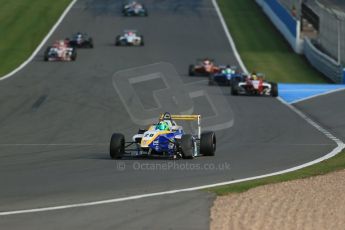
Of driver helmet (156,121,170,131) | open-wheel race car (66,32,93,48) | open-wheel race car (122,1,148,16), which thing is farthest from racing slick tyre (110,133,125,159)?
open-wheel race car (122,1,148,16)

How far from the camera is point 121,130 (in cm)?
2866

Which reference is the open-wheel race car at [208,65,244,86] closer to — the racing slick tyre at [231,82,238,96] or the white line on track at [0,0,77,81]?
the racing slick tyre at [231,82,238,96]

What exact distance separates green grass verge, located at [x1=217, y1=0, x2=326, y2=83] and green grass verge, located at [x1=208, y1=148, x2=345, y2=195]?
27.5 meters

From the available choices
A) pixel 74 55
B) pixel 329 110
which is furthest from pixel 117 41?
pixel 329 110

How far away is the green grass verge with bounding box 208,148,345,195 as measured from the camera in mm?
15398

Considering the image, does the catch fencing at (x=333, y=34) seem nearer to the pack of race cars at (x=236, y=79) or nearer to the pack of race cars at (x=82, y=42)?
the pack of race cars at (x=236, y=79)

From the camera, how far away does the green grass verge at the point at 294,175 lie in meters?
15.4

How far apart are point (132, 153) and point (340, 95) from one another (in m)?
17.7

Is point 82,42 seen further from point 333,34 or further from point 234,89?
point 234,89

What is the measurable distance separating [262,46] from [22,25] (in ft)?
57.4

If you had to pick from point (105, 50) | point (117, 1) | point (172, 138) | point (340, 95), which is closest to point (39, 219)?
point (172, 138)

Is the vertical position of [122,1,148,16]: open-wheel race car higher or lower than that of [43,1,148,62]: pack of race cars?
lower

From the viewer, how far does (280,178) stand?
17.1 m

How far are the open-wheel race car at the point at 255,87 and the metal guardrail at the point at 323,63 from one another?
7488 millimetres
